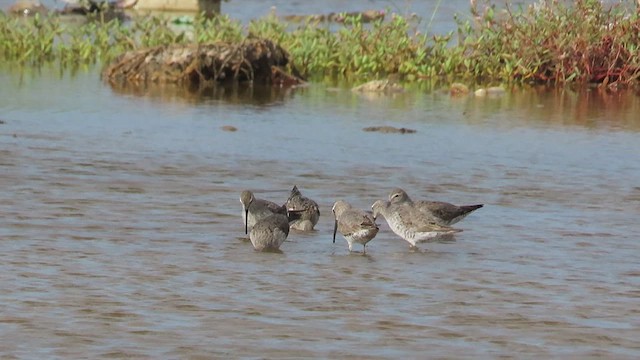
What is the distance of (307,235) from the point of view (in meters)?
10.6

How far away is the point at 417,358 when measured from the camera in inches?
277

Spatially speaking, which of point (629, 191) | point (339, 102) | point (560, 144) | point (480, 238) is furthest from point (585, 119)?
point (480, 238)

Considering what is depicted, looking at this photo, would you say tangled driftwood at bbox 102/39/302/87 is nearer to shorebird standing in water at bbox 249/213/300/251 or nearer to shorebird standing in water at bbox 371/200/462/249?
shorebird standing in water at bbox 371/200/462/249

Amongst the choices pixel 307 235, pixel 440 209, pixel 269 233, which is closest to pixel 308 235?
pixel 307 235

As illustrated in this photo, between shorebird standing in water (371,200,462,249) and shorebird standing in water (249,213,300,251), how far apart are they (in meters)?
0.81

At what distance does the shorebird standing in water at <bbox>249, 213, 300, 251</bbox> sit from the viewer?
9.66 m

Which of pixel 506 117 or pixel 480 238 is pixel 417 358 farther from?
pixel 506 117

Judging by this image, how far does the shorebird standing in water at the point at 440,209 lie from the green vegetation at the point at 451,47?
881 cm

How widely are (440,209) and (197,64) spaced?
352 inches

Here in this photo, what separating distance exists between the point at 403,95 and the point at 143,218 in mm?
8290

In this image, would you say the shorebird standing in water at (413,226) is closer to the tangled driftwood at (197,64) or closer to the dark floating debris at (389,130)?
the dark floating debris at (389,130)

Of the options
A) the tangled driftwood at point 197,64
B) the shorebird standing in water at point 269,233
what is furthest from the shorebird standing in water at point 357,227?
the tangled driftwood at point 197,64

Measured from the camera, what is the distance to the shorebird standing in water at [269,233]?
9.66 metres

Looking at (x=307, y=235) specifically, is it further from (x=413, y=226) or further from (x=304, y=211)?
(x=413, y=226)
